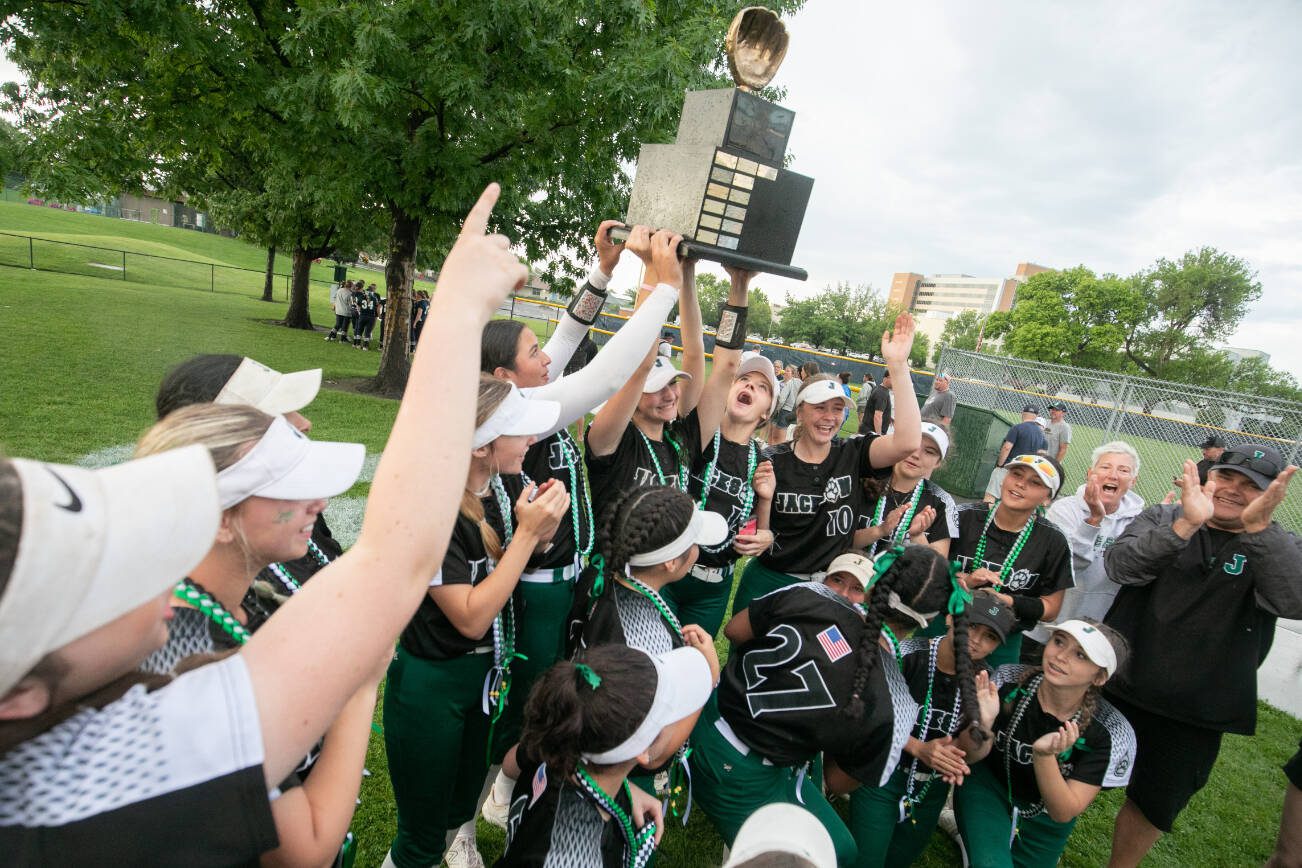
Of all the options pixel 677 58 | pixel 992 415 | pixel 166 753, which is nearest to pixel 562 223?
pixel 677 58

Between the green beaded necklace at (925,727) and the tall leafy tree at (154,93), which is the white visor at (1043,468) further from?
the tall leafy tree at (154,93)

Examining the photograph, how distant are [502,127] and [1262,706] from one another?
11938mm

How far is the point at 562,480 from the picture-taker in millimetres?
2988

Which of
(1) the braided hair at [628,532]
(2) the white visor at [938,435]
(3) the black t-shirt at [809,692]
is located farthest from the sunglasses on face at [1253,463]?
(1) the braided hair at [628,532]

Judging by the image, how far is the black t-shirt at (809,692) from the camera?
2461mm

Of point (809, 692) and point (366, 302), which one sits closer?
point (809, 692)

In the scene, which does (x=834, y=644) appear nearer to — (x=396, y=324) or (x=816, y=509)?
(x=816, y=509)

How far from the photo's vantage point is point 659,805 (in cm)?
215

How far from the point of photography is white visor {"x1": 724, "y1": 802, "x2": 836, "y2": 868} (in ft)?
4.44

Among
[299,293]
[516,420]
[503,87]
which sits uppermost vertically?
[503,87]

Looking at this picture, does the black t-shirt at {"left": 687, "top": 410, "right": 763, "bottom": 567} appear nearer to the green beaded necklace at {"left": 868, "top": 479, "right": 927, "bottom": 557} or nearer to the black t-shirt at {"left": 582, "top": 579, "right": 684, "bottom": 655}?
the green beaded necklace at {"left": 868, "top": 479, "right": 927, "bottom": 557}

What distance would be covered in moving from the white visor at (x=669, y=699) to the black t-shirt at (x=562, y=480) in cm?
83

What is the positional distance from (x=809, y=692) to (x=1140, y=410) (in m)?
15.1

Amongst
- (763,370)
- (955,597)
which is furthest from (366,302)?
(955,597)
